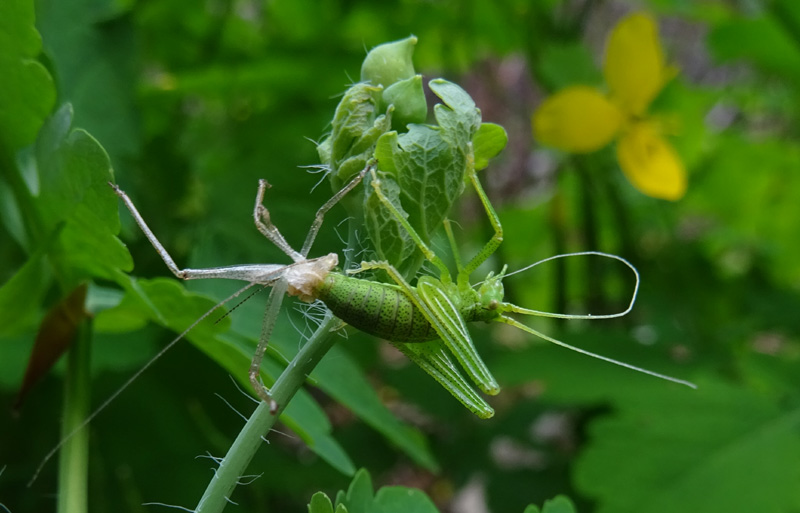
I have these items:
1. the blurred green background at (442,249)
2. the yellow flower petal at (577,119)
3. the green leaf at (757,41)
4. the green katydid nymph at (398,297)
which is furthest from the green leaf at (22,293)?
the green leaf at (757,41)

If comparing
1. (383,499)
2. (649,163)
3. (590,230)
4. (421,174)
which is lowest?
(590,230)

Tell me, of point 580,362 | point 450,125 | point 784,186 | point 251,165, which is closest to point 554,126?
point 580,362

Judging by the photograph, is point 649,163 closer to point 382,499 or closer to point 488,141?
point 488,141

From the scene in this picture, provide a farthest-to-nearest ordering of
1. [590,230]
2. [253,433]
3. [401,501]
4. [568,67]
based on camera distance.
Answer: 1. [590,230]
2. [568,67]
3. [401,501]
4. [253,433]

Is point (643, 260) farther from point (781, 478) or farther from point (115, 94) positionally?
point (115, 94)

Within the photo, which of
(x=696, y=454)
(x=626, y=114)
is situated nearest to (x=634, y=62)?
(x=626, y=114)

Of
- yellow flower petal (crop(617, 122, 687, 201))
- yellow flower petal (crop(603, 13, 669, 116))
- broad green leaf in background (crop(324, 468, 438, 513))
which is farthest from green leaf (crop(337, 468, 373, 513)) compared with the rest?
yellow flower petal (crop(603, 13, 669, 116))

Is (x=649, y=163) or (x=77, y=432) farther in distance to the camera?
(x=649, y=163)

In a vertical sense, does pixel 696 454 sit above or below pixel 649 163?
below
